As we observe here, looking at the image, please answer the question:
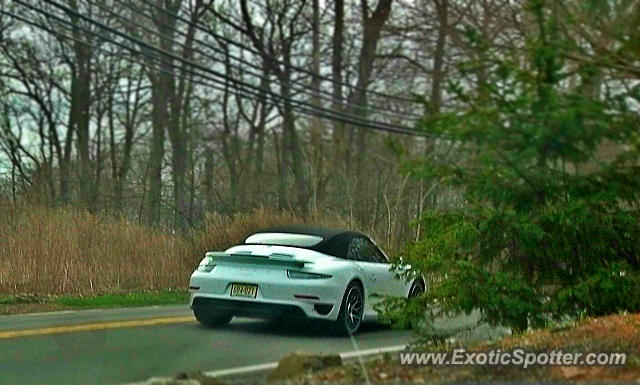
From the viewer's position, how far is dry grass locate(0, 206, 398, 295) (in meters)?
22.3

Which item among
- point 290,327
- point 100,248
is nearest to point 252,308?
point 290,327

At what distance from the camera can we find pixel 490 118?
9.27 m

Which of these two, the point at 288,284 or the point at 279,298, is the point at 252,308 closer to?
the point at 279,298

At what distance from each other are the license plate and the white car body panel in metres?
0.04

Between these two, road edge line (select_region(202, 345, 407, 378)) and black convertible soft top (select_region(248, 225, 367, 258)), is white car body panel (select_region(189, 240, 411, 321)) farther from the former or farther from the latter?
road edge line (select_region(202, 345, 407, 378))

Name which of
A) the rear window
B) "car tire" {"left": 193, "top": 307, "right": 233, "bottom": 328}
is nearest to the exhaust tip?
the rear window

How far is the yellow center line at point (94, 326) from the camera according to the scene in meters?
13.1

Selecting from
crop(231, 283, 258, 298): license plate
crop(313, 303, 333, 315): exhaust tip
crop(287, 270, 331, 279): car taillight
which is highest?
crop(287, 270, 331, 279): car taillight

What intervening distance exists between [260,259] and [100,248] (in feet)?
35.9

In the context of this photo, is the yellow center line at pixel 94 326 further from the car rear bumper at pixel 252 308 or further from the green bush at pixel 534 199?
the green bush at pixel 534 199

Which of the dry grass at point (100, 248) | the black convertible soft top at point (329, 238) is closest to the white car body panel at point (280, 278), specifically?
the black convertible soft top at point (329, 238)

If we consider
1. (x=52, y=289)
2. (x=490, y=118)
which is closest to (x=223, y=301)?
(x=490, y=118)

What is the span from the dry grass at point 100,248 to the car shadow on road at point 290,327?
7.83 meters

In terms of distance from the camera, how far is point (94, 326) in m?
14.2
